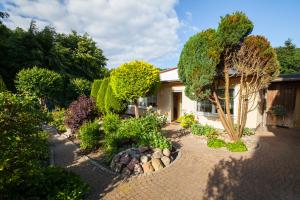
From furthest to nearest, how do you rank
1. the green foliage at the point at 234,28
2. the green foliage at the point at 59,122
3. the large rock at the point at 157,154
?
the green foliage at the point at 59,122 < the green foliage at the point at 234,28 < the large rock at the point at 157,154

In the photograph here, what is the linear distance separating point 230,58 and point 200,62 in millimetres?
1317

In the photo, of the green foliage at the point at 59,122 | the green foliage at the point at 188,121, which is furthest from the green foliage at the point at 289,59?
the green foliage at the point at 59,122

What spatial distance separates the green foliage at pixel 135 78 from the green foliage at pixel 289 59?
82.4 feet

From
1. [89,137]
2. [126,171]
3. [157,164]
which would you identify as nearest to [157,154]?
[157,164]

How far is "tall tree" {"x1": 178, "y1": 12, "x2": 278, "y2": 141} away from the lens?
699 centimetres

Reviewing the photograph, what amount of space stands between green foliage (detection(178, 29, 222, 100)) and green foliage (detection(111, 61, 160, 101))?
2480 mm

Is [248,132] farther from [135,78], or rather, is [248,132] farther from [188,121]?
[135,78]

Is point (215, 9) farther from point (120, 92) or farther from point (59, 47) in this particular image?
point (59, 47)

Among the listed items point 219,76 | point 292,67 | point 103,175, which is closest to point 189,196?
point 103,175

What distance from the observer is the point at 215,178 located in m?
4.95

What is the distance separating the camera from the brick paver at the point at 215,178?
4281mm

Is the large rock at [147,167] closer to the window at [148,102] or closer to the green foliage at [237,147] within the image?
the green foliage at [237,147]

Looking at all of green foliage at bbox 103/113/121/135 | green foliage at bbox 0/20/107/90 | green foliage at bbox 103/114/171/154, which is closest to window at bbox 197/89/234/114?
green foliage at bbox 103/114/171/154

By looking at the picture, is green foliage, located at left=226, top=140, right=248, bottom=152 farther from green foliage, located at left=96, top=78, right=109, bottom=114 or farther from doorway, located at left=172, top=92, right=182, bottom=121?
green foliage, located at left=96, top=78, right=109, bottom=114
